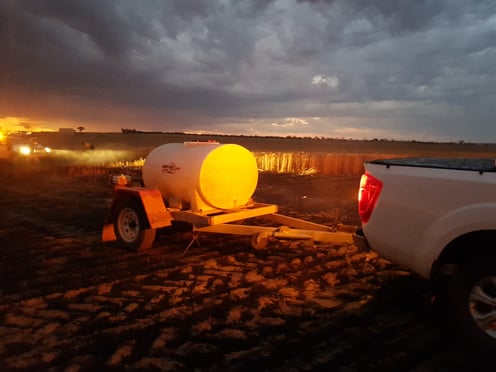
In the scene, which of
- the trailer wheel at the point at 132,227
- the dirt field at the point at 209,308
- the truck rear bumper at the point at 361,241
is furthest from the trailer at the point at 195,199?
the truck rear bumper at the point at 361,241

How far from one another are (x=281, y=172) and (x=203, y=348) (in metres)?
19.0

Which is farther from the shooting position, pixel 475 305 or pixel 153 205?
pixel 153 205

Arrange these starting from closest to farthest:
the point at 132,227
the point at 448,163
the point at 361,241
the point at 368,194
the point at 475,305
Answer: the point at 475,305
the point at 368,194
the point at 448,163
the point at 361,241
the point at 132,227

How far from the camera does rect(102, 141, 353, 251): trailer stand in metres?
6.30

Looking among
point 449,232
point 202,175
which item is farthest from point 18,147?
point 449,232

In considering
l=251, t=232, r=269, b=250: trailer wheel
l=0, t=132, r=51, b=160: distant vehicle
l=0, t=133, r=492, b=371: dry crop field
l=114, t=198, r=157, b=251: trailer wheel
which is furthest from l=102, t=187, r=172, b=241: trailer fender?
l=0, t=132, r=51, b=160: distant vehicle

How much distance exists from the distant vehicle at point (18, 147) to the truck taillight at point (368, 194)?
2721cm

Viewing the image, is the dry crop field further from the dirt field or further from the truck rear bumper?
the truck rear bumper

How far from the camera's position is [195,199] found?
6516 millimetres

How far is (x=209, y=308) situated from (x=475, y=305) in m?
2.65

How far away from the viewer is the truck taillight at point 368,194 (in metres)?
3.85

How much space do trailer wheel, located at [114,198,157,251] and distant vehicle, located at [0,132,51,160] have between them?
22.7 meters

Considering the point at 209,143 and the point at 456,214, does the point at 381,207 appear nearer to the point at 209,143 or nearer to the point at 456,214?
the point at 456,214

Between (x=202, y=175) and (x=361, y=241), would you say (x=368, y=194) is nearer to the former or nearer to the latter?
(x=361, y=241)
